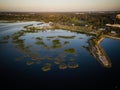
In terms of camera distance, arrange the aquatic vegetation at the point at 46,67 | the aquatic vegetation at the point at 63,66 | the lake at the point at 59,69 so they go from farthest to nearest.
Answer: the aquatic vegetation at the point at 63,66 → the aquatic vegetation at the point at 46,67 → the lake at the point at 59,69

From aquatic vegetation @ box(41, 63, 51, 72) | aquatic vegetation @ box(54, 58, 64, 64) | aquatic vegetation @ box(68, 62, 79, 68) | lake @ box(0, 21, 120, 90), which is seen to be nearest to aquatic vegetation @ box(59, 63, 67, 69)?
lake @ box(0, 21, 120, 90)

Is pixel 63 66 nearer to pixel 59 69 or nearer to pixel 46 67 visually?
pixel 59 69

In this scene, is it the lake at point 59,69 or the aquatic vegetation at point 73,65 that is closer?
the lake at point 59,69

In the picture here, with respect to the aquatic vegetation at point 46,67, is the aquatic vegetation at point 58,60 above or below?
above

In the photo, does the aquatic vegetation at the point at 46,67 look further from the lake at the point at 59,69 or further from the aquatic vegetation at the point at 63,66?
the aquatic vegetation at the point at 63,66

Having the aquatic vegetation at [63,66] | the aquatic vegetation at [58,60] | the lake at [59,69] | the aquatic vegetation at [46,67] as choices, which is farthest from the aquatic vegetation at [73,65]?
the aquatic vegetation at [46,67]

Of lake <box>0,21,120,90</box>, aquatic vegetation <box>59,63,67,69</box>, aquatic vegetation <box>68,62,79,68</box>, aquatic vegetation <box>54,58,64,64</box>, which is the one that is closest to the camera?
lake <box>0,21,120,90</box>

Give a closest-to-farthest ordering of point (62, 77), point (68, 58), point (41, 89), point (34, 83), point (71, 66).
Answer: point (41, 89) < point (34, 83) < point (62, 77) < point (71, 66) < point (68, 58)

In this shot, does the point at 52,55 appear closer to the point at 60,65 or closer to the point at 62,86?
the point at 60,65

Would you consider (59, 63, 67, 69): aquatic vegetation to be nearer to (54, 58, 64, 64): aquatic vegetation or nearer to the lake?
the lake

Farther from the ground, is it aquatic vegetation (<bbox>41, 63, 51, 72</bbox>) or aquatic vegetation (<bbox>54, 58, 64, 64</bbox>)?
aquatic vegetation (<bbox>54, 58, 64, 64</bbox>)

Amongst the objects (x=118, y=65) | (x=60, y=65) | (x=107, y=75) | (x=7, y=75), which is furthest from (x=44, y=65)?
(x=118, y=65)
